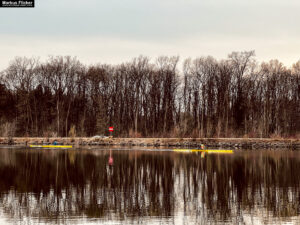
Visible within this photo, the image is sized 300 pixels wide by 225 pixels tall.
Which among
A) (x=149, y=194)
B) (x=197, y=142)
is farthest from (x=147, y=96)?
(x=149, y=194)

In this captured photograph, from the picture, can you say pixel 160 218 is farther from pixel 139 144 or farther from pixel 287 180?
pixel 139 144

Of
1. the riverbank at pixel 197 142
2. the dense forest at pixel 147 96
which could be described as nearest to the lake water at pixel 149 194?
the riverbank at pixel 197 142

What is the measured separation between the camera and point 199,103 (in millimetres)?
85000

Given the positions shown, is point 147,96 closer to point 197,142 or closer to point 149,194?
point 197,142

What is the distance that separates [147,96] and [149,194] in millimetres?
65649

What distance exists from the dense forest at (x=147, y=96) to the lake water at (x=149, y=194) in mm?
49635

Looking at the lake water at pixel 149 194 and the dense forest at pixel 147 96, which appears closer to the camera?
the lake water at pixel 149 194

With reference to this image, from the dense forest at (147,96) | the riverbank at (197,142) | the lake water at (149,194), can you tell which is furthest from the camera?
the dense forest at (147,96)

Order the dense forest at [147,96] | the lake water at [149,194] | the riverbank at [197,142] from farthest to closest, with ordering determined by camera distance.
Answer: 1. the dense forest at [147,96]
2. the riverbank at [197,142]
3. the lake water at [149,194]

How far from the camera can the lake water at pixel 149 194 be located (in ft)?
54.2

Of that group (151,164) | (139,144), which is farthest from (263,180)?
(139,144)

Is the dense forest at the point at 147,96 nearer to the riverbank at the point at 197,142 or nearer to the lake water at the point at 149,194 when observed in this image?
the riverbank at the point at 197,142

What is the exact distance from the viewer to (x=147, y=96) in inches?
3408

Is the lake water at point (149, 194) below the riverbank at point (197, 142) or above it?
below
